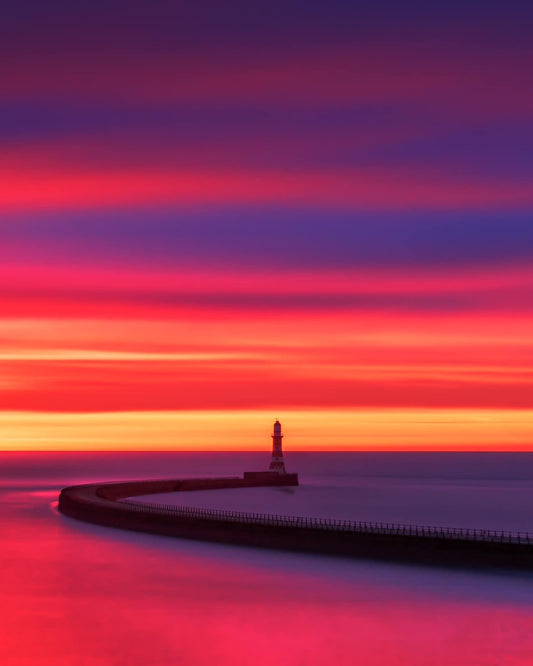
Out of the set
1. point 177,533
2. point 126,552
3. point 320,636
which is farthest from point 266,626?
point 177,533

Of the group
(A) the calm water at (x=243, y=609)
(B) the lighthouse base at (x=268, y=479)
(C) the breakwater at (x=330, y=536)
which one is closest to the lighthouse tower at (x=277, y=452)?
(B) the lighthouse base at (x=268, y=479)

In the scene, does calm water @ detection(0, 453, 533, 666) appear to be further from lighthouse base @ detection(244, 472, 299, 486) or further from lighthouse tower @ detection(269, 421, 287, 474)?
lighthouse base @ detection(244, 472, 299, 486)

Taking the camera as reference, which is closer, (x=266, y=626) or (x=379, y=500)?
(x=266, y=626)

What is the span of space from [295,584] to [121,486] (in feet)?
295

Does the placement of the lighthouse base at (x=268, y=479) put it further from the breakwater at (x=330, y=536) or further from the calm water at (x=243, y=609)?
the calm water at (x=243, y=609)

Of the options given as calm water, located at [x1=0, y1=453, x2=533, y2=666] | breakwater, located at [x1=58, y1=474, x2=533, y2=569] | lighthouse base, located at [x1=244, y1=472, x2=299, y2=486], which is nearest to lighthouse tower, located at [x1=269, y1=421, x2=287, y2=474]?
lighthouse base, located at [x1=244, y1=472, x2=299, y2=486]

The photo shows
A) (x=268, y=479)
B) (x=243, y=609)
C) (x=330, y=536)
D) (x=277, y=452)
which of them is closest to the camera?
(x=243, y=609)

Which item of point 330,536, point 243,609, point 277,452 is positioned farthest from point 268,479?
point 243,609

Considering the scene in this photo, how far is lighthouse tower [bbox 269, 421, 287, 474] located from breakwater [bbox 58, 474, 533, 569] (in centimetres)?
4653

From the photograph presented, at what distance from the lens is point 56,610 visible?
56250 mm

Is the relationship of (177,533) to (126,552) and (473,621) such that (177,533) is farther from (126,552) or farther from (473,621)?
(473,621)

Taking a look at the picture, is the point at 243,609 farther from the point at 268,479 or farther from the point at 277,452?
the point at 268,479

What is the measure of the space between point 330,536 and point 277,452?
96.9 m

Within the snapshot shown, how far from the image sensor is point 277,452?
172m
